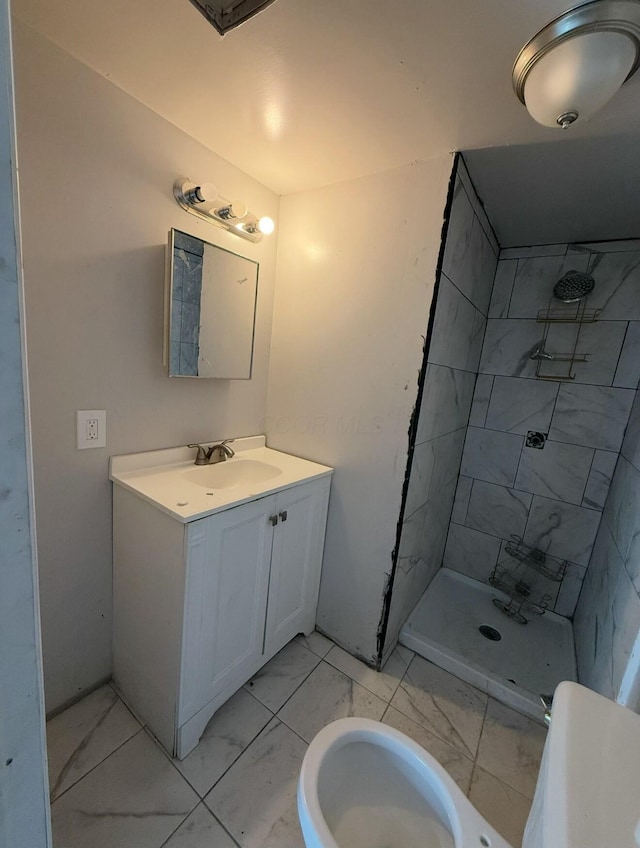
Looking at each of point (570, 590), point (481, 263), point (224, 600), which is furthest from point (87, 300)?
point (570, 590)

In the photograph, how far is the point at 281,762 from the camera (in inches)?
44.9

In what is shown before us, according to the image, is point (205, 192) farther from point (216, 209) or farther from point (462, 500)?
point (462, 500)

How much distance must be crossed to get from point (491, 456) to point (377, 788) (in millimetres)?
1726

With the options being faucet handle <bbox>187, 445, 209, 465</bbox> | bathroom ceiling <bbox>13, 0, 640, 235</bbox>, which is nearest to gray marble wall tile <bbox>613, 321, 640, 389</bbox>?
bathroom ceiling <bbox>13, 0, 640, 235</bbox>

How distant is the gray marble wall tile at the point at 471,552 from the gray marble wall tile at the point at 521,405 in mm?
709

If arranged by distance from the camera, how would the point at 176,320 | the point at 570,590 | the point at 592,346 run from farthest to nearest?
the point at 570,590 → the point at 592,346 → the point at 176,320

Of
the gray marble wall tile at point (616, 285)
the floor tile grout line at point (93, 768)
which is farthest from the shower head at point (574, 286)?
the floor tile grout line at point (93, 768)

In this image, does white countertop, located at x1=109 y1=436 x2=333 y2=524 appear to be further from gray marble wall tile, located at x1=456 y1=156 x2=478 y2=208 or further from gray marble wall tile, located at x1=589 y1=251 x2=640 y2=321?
gray marble wall tile, located at x1=589 y1=251 x2=640 y2=321

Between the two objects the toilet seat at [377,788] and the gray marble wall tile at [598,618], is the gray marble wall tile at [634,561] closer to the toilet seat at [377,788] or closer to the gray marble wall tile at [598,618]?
the gray marble wall tile at [598,618]

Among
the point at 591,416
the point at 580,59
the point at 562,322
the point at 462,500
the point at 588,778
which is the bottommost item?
the point at 462,500

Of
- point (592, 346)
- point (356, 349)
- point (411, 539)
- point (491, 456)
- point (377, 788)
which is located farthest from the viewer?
point (491, 456)

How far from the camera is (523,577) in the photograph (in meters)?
2.05

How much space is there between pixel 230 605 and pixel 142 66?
169 centimetres

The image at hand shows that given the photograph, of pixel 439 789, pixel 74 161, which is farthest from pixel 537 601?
pixel 74 161
